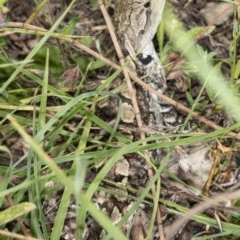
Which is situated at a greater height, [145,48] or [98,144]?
[145,48]

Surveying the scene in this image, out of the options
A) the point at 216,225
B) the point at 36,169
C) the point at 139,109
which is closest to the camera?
the point at 36,169

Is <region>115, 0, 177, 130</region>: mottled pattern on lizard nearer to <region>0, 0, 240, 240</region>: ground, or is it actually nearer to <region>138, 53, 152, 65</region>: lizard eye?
<region>138, 53, 152, 65</region>: lizard eye

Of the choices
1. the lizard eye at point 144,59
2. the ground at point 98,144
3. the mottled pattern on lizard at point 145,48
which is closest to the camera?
the ground at point 98,144

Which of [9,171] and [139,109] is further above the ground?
[9,171]

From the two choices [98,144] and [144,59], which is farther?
[144,59]

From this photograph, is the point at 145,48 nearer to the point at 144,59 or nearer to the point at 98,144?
the point at 144,59

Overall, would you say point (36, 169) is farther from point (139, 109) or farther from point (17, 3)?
point (17, 3)

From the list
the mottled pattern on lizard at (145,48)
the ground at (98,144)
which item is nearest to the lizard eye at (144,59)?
the mottled pattern on lizard at (145,48)

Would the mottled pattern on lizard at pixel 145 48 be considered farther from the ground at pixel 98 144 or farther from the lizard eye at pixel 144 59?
the ground at pixel 98 144

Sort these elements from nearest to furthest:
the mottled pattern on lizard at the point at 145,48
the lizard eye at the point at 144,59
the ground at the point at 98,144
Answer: the ground at the point at 98,144
the mottled pattern on lizard at the point at 145,48
the lizard eye at the point at 144,59

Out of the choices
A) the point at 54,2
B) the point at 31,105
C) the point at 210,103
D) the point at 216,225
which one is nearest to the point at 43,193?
the point at 31,105

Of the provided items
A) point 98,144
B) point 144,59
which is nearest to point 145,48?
point 144,59
